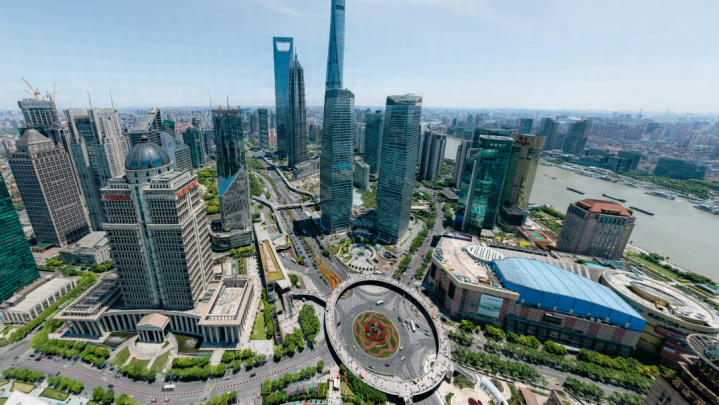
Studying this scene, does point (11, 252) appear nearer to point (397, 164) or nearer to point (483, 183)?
point (397, 164)

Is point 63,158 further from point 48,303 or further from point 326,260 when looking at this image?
point 326,260

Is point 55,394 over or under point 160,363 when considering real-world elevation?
under

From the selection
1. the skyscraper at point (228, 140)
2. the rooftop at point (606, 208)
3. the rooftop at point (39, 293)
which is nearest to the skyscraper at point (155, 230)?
the rooftop at point (39, 293)

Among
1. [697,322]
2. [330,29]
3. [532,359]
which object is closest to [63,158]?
[330,29]

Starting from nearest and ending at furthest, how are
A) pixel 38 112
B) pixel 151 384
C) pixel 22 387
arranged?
pixel 22 387
pixel 151 384
pixel 38 112

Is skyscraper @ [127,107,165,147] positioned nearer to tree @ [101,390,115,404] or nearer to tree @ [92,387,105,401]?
tree @ [92,387,105,401]

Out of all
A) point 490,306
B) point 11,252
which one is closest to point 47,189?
point 11,252

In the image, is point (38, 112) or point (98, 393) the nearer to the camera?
point (98, 393)
